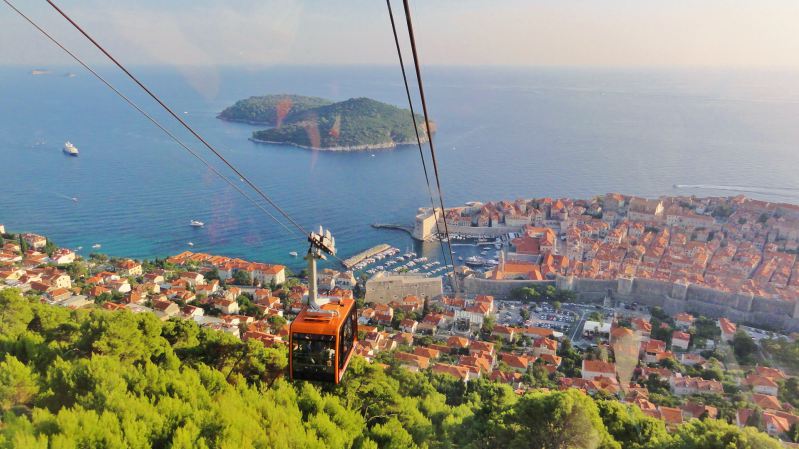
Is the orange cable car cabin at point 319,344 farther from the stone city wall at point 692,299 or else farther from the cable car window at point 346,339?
the stone city wall at point 692,299

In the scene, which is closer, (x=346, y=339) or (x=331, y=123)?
(x=346, y=339)

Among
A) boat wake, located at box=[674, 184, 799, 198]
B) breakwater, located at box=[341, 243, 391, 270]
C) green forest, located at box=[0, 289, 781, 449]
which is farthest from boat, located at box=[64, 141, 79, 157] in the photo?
boat wake, located at box=[674, 184, 799, 198]

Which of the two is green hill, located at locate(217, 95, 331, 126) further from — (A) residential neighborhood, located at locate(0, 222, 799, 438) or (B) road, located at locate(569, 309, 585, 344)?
(B) road, located at locate(569, 309, 585, 344)

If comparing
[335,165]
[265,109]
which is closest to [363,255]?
[335,165]

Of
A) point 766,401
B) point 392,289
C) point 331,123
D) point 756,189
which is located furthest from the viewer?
point 331,123

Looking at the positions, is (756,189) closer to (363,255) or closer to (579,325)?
(579,325)

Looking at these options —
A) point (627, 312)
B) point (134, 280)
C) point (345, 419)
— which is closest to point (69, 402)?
point (345, 419)

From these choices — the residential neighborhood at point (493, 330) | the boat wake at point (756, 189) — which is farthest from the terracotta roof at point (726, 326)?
the boat wake at point (756, 189)

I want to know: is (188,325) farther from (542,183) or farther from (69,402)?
(542,183)
